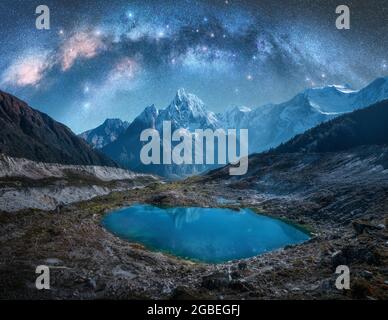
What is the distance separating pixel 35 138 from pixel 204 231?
118 meters

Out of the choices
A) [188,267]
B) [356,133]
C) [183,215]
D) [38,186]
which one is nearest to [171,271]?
[188,267]

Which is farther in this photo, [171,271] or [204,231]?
[204,231]

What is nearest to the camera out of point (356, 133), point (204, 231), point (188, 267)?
point (188, 267)

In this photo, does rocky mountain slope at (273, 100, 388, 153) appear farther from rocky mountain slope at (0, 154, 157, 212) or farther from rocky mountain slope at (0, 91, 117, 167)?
rocky mountain slope at (0, 91, 117, 167)

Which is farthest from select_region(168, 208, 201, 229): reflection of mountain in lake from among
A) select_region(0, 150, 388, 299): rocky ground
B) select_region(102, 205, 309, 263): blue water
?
select_region(0, 150, 388, 299): rocky ground

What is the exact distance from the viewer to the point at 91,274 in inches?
843

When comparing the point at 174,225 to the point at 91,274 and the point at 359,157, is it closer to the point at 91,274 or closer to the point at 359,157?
the point at 91,274

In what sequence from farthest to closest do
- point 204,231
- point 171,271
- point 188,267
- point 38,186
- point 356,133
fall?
point 356,133 → point 38,186 → point 204,231 → point 188,267 → point 171,271

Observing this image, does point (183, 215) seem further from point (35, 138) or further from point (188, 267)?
point (35, 138)

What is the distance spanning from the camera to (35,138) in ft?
469

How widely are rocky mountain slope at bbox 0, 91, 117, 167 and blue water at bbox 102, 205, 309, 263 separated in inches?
2538

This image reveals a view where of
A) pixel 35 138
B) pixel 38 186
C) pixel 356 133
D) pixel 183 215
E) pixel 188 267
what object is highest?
pixel 35 138

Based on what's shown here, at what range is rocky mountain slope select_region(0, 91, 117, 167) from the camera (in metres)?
114

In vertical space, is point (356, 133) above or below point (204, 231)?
above
